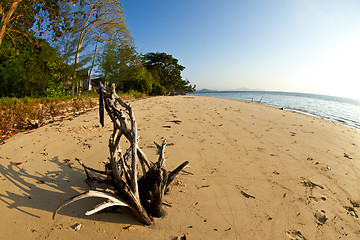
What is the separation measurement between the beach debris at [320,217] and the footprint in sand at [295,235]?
18.1 inches

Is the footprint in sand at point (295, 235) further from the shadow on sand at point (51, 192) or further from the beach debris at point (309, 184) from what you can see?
the shadow on sand at point (51, 192)

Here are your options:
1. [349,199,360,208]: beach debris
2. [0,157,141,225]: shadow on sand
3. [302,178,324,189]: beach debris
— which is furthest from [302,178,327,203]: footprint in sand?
[0,157,141,225]: shadow on sand

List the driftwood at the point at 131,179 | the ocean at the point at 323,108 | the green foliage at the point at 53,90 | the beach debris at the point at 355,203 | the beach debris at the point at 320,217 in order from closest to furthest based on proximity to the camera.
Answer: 1. the driftwood at the point at 131,179
2. the beach debris at the point at 320,217
3. the beach debris at the point at 355,203
4. the green foliage at the point at 53,90
5. the ocean at the point at 323,108

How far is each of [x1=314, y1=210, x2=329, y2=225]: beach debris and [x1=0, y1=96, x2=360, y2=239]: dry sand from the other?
0.02 meters

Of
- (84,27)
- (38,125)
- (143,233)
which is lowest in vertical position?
(143,233)

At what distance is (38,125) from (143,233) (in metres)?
5.30

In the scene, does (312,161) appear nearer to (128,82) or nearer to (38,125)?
(38,125)

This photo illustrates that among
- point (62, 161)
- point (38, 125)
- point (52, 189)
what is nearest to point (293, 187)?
point (52, 189)

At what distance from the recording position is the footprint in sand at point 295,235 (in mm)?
2106

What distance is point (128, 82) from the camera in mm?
21906

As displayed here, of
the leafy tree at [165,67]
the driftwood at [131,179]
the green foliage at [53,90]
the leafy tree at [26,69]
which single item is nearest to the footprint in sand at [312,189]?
the driftwood at [131,179]

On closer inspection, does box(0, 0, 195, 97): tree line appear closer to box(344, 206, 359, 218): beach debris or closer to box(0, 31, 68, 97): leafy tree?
box(0, 31, 68, 97): leafy tree

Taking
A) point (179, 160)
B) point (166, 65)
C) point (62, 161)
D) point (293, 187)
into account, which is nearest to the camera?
point (293, 187)

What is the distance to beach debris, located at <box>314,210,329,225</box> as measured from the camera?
2.38 metres
